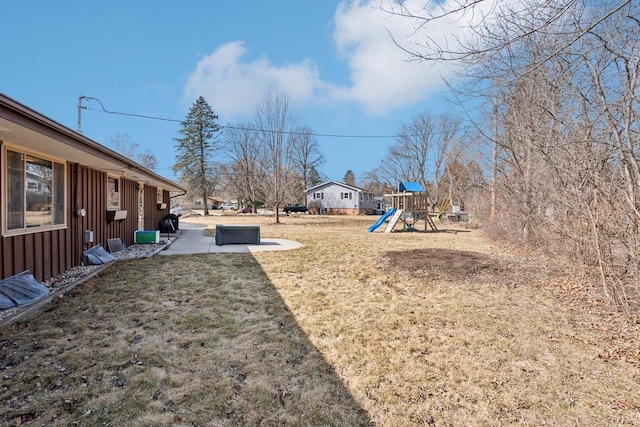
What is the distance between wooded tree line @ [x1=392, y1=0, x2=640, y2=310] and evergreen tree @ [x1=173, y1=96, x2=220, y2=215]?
34454 mm

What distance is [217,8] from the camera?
11.9 meters

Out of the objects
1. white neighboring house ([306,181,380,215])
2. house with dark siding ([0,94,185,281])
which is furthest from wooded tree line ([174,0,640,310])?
white neighboring house ([306,181,380,215])

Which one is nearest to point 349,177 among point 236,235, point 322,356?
point 236,235

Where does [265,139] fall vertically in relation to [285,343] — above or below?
above

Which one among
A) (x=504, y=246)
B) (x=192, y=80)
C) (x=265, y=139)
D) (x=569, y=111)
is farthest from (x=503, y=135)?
(x=192, y=80)

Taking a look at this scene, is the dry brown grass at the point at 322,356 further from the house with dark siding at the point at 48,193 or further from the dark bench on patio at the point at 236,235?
the dark bench on patio at the point at 236,235

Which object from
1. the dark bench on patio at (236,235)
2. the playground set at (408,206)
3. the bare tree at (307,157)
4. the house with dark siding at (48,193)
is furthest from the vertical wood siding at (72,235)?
the bare tree at (307,157)

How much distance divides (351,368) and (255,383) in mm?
766

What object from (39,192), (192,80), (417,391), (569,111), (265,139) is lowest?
(417,391)

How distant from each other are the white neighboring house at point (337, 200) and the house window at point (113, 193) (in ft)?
97.7

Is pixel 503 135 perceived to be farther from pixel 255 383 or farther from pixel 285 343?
pixel 255 383

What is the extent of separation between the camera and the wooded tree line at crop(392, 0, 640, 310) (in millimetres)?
2990

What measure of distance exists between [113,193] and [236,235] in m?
3.35

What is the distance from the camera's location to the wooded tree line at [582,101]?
299 cm
